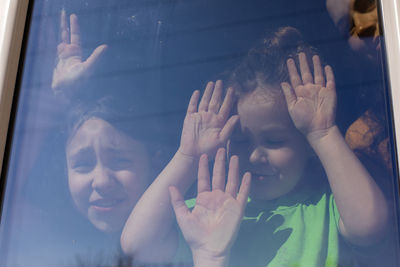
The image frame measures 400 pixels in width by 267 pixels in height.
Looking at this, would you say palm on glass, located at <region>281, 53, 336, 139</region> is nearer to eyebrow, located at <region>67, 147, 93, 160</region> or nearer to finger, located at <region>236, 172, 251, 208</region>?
finger, located at <region>236, 172, 251, 208</region>

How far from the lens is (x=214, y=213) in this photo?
94cm

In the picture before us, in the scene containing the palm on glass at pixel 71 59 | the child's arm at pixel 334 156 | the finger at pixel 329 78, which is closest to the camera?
the child's arm at pixel 334 156

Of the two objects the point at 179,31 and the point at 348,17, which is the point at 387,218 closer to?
the point at 348,17

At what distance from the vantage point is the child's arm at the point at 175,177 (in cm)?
94

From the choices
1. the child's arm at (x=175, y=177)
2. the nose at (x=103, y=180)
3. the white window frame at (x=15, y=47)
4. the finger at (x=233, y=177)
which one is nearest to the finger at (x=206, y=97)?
the child's arm at (x=175, y=177)

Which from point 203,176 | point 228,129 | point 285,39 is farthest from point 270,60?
point 203,176

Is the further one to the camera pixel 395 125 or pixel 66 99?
pixel 66 99

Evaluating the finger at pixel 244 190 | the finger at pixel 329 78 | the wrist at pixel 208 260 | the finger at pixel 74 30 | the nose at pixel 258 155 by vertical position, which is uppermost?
the finger at pixel 74 30

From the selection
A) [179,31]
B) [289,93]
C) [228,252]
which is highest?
[179,31]

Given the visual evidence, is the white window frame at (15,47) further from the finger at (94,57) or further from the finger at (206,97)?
the finger at (206,97)

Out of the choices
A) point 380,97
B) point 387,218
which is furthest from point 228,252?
point 380,97

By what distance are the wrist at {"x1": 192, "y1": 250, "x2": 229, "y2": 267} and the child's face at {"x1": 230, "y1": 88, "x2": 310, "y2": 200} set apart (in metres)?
0.13

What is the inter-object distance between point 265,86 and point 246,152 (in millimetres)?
Answer: 140

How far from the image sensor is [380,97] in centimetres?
93
